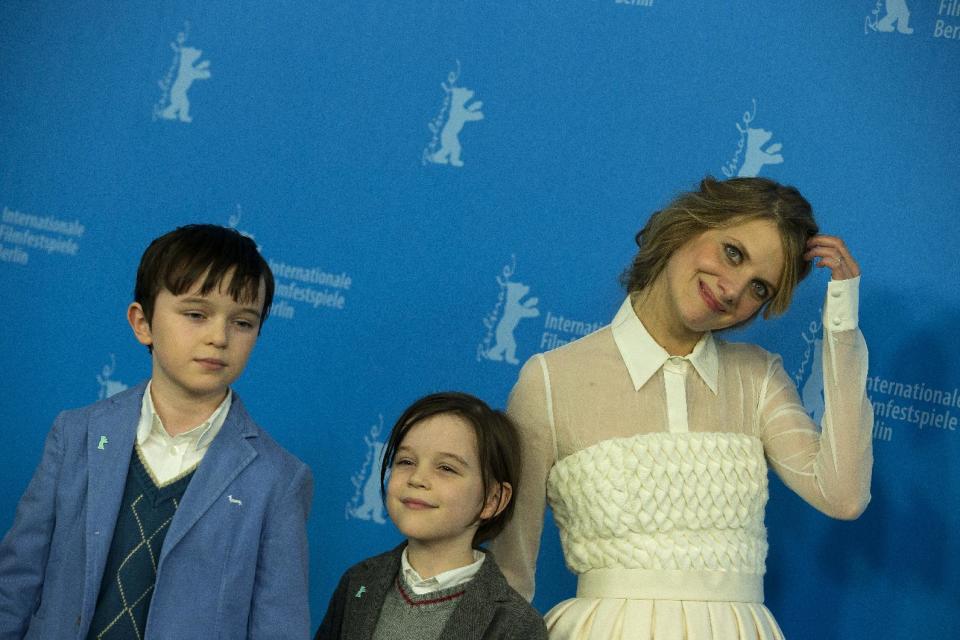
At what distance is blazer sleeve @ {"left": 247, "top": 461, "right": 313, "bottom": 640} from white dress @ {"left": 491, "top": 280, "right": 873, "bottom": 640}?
407mm

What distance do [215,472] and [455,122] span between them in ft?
4.15

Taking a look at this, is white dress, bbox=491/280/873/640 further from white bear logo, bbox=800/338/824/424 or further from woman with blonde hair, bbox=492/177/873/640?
white bear logo, bbox=800/338/824/424

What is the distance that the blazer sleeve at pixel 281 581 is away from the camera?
7.11 feet

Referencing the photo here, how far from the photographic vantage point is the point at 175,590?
6.89 ft

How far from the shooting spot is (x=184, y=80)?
3.32 meters

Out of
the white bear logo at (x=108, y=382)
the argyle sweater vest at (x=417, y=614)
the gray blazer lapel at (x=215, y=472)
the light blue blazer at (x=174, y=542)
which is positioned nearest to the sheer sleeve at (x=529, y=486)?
the argyle sweater vest at (x=417, y=614)

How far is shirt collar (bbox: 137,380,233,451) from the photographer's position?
2.21m

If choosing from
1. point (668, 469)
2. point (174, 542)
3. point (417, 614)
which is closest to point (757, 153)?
point (668, 469)

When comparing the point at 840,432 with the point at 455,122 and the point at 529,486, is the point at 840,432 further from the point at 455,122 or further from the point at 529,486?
the point at 455,122

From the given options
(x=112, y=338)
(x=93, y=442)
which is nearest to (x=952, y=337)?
(x=93, y=442)

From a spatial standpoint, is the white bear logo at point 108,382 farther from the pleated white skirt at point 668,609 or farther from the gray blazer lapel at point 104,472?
the pleated white skirt at point 668,609

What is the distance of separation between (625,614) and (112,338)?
1.61 m

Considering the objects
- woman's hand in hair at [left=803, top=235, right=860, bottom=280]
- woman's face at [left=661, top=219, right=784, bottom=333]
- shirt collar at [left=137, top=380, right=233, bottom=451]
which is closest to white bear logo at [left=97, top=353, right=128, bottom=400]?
shirt collar at [left=137, top=380, right=233, bottom=451]

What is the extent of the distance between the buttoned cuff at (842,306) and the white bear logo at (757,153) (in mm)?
632
